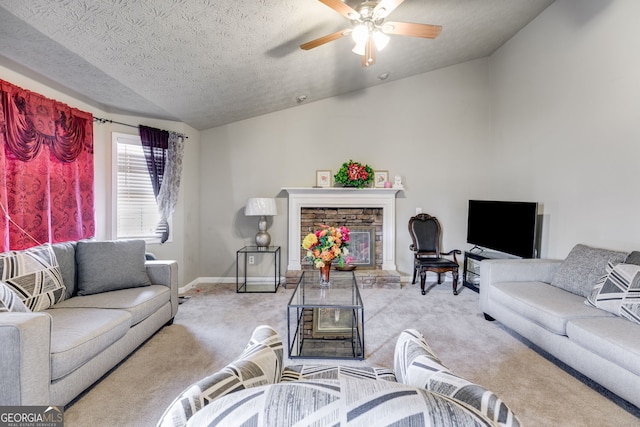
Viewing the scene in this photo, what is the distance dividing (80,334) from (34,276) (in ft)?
2.45

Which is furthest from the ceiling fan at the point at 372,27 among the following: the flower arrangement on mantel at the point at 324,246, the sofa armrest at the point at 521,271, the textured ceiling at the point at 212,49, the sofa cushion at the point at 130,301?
the sofa cushion at the point at 130,301

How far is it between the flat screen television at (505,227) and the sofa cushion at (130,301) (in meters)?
3.87

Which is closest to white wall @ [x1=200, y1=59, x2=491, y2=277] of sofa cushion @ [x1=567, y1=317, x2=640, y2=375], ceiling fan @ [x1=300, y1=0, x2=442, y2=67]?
ceiling fan @ [x1=300, y1=0, x2=442, y2=67]

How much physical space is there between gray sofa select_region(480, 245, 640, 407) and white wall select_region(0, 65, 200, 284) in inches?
150

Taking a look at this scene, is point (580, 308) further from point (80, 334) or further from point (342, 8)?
point (80, 334)

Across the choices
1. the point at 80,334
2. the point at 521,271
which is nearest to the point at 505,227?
the point at 521,271

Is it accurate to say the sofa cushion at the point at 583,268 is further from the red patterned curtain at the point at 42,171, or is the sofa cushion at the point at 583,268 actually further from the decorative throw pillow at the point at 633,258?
the red patterned curtain at the point at 42,171

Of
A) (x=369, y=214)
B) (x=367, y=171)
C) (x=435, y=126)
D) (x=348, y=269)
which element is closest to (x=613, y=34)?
(x=435, y=126)

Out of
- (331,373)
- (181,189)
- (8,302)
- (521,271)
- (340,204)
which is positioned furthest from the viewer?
(340,204)

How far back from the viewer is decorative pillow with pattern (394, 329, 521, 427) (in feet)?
2.15

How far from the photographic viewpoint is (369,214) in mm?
4715

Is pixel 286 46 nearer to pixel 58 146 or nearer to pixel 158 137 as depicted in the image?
pixel 158 137

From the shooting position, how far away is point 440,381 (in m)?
0.82

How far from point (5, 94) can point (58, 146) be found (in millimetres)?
598
